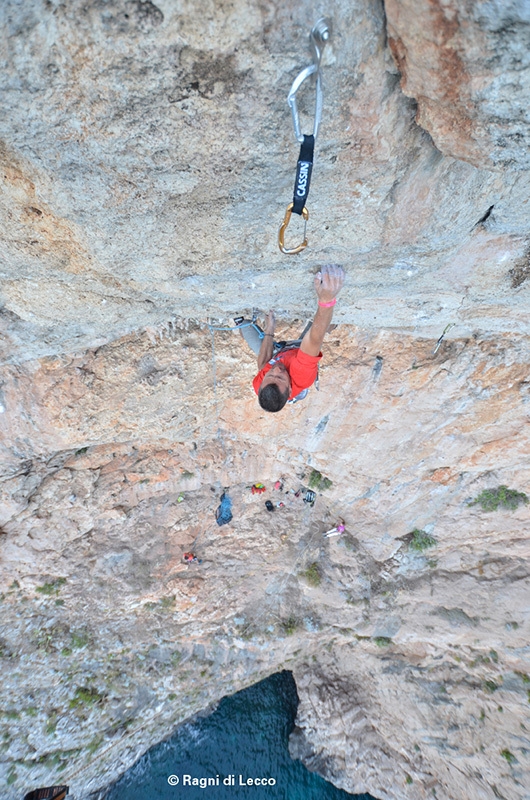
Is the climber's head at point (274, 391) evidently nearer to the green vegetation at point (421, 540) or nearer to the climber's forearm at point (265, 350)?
the climber's forearm at point (265, 350)

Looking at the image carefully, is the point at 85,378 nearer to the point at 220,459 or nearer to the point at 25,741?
the point at 220,459

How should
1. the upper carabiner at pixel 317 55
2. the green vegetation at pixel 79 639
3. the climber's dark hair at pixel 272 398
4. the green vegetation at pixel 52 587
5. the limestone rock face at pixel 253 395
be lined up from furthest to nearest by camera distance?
the green vegetation at pixel 79 639
the green vegetation at pixel 52 587
the climber's dark hair at pixel 272 398
the limestone rock face at pixel 253 395
the upper carabiner at pixel 317 55

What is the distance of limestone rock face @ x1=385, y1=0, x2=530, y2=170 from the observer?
98 centimetres

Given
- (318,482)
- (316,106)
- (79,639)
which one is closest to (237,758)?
(79,639)

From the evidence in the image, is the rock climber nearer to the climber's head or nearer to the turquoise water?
the climber's head

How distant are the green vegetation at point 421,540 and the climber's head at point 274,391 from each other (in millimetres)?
4229

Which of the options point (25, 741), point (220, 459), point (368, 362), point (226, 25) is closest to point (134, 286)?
point (226, 25)

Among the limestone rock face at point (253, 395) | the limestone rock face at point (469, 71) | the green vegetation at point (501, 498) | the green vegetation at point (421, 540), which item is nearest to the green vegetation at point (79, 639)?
the limestone rock face at point (253, 395)

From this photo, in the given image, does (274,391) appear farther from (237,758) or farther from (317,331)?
(237,758)

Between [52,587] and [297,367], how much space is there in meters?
5.78

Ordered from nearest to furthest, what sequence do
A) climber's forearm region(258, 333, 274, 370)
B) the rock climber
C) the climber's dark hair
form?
1. the rock climber
2. the climber's dark hair
3. climber's forearm region(258, 333, 274, 370)

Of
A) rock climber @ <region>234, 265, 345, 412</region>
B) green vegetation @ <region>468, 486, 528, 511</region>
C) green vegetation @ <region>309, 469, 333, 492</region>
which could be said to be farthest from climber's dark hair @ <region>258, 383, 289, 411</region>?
green vegetation @ <region>468, 486, 528, 511</region>

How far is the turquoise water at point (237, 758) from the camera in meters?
8.24

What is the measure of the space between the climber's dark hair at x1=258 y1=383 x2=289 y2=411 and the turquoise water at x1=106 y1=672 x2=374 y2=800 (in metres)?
9.24
